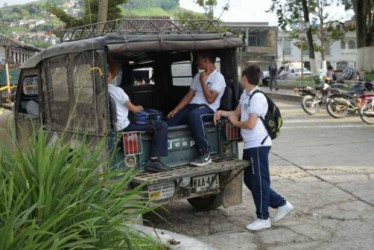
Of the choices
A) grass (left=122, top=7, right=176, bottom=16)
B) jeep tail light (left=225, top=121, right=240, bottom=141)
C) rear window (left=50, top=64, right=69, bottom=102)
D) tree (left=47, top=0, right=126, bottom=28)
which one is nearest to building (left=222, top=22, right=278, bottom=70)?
grass (left=122, top=7, right=176, bottom=16)

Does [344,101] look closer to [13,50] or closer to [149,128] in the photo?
[149,128]

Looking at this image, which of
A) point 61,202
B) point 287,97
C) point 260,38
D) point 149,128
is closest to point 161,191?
point 149,128

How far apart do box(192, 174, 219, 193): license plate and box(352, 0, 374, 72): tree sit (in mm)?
20805

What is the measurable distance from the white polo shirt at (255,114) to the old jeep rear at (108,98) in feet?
1.00

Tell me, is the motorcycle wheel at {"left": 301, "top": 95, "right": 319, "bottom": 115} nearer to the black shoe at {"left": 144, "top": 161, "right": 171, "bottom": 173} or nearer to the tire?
the tire

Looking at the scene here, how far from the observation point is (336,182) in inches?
310

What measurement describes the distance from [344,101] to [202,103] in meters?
10.5

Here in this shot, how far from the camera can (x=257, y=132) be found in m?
5.66

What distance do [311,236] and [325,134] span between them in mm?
7739

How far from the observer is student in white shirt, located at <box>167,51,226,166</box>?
589 centimetres

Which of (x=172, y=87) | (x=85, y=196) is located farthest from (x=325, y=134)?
(x=85, y=196)

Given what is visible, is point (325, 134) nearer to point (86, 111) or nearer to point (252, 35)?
point (86, 111)

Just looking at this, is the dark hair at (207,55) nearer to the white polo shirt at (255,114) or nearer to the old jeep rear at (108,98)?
the old jeep rear at (108,98)

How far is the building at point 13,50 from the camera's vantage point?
29850 mm
